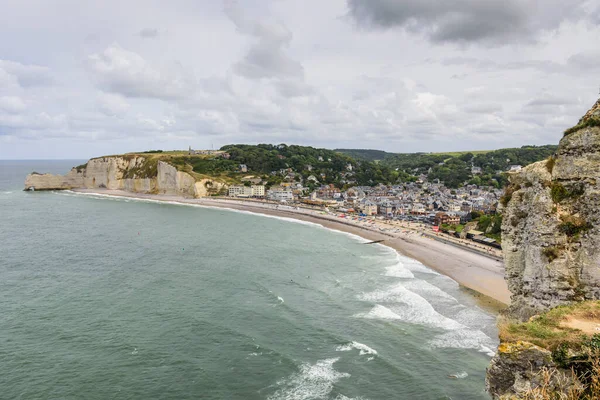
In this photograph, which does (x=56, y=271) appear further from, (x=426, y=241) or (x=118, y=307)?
(x=426, y=241)

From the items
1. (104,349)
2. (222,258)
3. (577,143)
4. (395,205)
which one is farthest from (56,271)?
(395,205)

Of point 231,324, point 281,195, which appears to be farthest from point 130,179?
point 231,324

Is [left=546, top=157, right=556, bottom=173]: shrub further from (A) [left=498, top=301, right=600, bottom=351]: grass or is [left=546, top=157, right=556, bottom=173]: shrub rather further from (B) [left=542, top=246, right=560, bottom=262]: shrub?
(A) [left=498, top=301, right=600, bottom=351]: grass

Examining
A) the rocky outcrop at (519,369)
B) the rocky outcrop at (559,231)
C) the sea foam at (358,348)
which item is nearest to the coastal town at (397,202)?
the sea foam at (358,348)

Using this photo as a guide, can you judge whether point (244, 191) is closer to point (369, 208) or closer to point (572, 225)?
point (369, 208)

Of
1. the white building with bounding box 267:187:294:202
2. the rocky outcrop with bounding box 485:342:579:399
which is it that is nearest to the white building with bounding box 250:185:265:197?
the white building with bounding box 267:187:294:202

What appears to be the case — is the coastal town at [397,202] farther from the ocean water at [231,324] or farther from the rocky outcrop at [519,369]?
the rocky outcrop at [519,369]
